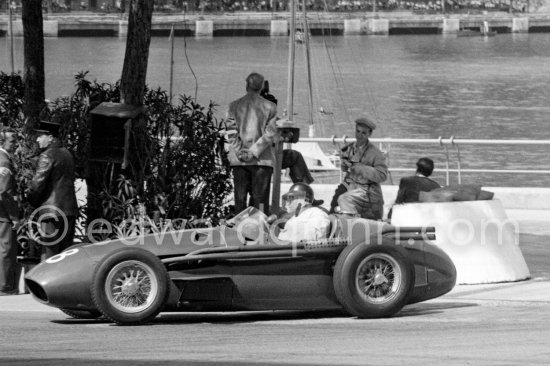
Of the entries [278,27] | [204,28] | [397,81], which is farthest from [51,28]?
[397,81]

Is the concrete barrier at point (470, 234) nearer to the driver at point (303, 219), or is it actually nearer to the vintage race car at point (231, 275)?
the vintage race car at point (231, 275)

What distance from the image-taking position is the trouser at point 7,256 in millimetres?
12398

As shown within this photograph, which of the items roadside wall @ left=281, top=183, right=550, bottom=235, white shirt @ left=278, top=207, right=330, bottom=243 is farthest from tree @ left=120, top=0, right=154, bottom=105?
roadside wall @ left=281, top=183, right=550, bottom=235

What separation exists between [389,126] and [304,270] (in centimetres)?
5870

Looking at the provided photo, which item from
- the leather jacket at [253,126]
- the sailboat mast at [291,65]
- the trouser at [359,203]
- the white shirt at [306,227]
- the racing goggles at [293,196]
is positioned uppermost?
the leather jacket at [253,126]

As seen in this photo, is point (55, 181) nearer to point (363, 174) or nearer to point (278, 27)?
point (363, 174)

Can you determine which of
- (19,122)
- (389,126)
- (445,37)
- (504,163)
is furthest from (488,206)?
(445,37)

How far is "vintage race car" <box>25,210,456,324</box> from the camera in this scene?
1025 cm

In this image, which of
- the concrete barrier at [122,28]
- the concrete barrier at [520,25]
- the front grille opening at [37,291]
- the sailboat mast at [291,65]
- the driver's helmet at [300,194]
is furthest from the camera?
the concrete barrier at [520,25]

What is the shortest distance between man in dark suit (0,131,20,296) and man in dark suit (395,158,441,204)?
3836 millimetres

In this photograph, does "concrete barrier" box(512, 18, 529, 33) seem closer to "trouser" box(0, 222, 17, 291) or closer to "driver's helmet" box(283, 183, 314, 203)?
"trouser" box(0, 222, 17, 291)

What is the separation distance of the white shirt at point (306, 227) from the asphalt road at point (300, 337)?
2.27ft

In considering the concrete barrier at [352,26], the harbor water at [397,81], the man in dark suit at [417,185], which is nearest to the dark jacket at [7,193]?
the man in dark suit at [417,185]

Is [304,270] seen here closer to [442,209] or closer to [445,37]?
[442,209]
